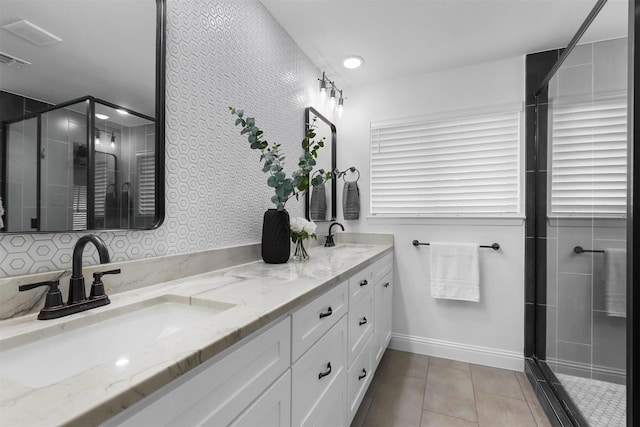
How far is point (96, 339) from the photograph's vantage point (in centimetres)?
80

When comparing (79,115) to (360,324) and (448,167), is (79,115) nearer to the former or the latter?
(360,324)

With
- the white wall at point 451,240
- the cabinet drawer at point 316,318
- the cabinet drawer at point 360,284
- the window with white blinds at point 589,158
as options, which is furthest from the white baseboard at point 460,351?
the cabinet drawer at point 316,318

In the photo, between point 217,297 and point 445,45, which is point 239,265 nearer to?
point 217,297

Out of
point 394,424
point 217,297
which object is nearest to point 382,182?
point 394,424

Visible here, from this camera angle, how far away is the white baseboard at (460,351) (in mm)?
2340

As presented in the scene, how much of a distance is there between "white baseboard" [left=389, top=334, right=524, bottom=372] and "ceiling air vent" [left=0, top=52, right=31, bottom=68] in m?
2.75

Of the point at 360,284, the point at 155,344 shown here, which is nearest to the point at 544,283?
the point at 360,284

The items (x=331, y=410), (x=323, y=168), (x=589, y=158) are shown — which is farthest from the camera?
(x=323, y=168)

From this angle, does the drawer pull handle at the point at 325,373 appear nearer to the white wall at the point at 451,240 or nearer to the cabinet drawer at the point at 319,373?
the cabinet drawer at the point at 319,373

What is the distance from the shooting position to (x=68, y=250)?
Result: 0.92 m

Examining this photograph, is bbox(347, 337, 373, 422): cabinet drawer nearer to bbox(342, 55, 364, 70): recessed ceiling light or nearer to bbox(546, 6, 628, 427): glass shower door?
bbox(546, 6, 628, 427): glass shower door

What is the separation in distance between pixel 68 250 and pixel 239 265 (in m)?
0.75

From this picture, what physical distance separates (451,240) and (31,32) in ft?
8.44

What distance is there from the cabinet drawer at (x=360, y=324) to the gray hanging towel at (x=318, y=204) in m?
0.81
